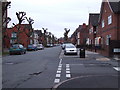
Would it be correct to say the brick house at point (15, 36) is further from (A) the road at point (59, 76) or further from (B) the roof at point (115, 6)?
(A) the road at point (59, 76)

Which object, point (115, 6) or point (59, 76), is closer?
point (59, 76)

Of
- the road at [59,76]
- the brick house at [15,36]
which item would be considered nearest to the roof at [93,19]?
the brick house at [15,36]

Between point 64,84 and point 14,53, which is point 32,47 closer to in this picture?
point 14,53

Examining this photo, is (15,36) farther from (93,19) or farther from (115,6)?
(115,6)

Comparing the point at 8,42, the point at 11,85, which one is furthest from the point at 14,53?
the point at 8,42

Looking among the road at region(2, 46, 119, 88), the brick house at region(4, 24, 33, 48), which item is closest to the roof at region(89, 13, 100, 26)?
the brick house at region(4, 24, 33, 48)

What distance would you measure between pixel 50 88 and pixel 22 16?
4328cm

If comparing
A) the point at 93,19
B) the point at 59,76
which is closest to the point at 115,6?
the point at 59,76

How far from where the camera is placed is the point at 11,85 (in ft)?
31.9

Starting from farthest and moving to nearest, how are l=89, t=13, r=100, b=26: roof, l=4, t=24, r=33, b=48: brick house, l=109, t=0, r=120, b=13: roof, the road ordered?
l=4, t=24, r=33, b=48: brick house < l=89, t=13, r=100, b=26: roof < l=109, t=0, r=120, b=13: roof < the road

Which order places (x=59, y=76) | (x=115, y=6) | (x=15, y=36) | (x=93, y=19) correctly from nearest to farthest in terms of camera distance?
(x=59, y=76)
(x=115, y=6)
(x=93, y=19)
(x=15, y=36)

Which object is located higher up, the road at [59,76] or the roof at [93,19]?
the roof at [93,19]

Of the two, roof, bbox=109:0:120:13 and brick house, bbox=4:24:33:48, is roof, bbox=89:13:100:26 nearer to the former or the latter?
brick house, bbox=4:24:33:48

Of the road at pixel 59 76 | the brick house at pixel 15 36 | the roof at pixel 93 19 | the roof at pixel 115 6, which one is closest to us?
the road at pixel 59 76
